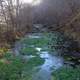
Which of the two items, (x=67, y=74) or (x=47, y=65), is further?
(x=47, y=65)

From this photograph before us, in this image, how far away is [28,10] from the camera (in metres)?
37.3

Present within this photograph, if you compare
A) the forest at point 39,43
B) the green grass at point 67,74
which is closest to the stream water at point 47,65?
the forest at point 39,43

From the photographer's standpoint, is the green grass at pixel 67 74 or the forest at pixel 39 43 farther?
the forest at pixel 39 43

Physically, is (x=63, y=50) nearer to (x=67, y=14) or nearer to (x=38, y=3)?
(x=67, y=14)

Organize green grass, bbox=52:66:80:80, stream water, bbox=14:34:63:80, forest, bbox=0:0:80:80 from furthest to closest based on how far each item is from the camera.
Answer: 1. forest, bbox=0:0:80:80
2. stream water, bbox=14:34:63:80
3. green grass, bbox=52:66:80:80

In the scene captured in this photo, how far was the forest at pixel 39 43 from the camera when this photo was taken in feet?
42.3

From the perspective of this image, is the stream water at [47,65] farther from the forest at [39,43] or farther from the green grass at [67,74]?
the green grass at [67,74]

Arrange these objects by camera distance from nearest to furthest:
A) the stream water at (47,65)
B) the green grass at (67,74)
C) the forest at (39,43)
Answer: the green grass at (67,74) < the stream water at (47,65) < the forest at (39,43)

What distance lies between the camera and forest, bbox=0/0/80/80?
42.3 feet

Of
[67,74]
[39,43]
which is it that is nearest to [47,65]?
[67,74]

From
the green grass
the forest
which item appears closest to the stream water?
the forest

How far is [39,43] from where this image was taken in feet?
78.2

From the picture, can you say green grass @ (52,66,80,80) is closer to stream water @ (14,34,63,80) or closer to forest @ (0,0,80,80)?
forest @ (0,0,80,80)

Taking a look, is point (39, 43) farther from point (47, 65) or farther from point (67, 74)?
point (67, 74)
